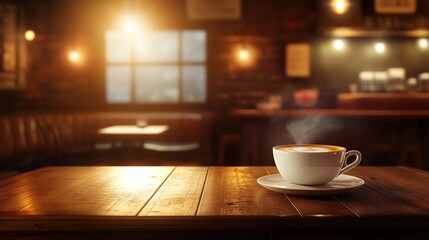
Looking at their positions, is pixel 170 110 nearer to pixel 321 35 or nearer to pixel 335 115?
pixel 321 35

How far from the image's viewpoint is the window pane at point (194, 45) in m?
6.24

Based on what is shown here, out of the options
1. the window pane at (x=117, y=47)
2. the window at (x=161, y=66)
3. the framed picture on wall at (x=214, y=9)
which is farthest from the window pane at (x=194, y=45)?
the window pane at (x=117, y=47)

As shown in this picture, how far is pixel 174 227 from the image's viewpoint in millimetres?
834

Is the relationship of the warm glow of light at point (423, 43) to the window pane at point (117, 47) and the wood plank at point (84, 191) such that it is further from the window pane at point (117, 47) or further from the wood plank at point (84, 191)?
the wood plank at point (84, 191)

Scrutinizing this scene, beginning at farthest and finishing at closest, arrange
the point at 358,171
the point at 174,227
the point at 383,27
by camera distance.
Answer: the point at 383,27
the point at 358,171
the point at 174,227

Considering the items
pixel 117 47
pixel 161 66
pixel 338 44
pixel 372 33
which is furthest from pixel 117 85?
pixel 372 33

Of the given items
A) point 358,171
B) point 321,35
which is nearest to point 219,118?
point 321,35

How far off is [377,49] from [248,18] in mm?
1900

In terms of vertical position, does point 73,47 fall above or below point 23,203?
above

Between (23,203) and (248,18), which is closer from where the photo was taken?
(23,203)

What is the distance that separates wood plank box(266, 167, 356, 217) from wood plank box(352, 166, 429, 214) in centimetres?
13

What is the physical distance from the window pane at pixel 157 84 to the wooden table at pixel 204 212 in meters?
5.08

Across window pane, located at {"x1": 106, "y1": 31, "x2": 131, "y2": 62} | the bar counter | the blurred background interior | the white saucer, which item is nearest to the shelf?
the blurred background interior

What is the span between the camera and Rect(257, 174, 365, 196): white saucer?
3.31ft
